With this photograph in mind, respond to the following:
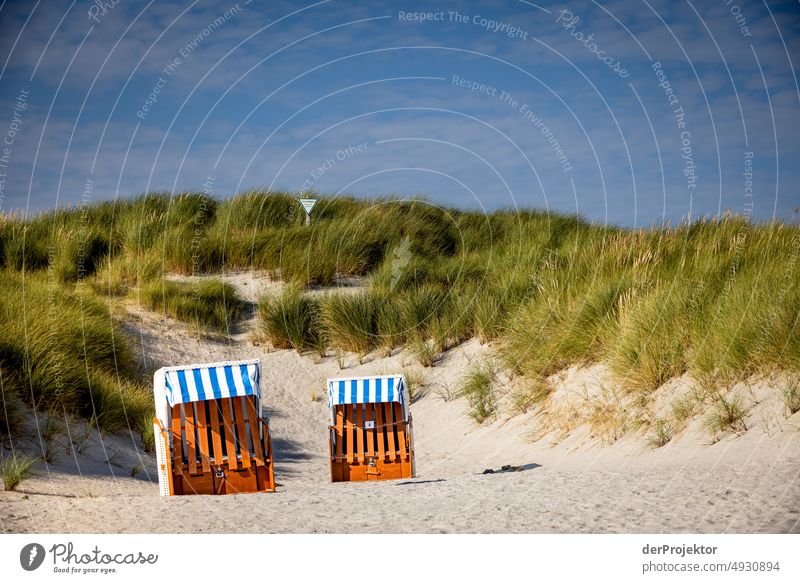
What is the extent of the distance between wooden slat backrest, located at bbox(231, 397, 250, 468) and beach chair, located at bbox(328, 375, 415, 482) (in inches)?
55.2

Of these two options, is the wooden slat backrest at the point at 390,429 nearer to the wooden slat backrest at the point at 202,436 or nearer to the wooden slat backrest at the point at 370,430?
the wooden slat backrest at the point at 370,430

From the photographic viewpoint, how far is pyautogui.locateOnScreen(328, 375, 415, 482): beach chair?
8789mm

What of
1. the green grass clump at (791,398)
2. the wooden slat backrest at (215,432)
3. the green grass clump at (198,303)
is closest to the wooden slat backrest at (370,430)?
the wooden slat backrest at (215,432)

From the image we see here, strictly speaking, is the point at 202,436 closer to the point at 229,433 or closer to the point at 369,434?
the point at 229,433

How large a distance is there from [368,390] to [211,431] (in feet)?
6.49

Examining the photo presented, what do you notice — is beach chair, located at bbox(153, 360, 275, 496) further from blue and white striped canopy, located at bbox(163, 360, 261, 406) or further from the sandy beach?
the sandy beach

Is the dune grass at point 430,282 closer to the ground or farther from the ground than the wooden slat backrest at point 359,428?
farther from the ground

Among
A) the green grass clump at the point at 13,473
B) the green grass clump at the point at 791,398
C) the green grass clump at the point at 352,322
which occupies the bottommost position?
the green grass clump at the point at 13,473

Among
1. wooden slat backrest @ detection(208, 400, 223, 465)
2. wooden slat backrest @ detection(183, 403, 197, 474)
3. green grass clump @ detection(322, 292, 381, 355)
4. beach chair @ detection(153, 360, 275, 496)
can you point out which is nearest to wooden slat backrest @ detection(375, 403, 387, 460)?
beach chair @ detection(153, 360, 275, 496)
